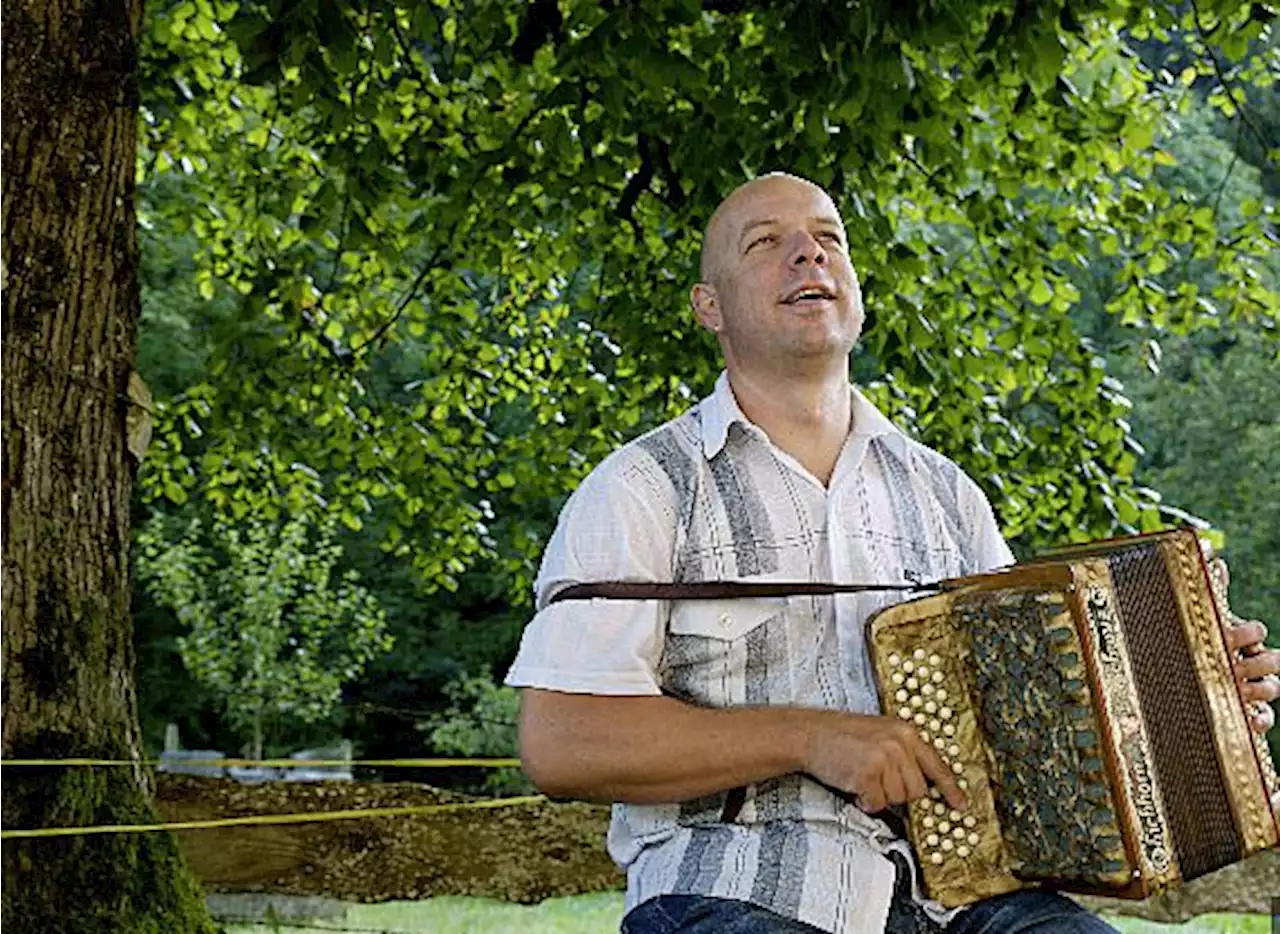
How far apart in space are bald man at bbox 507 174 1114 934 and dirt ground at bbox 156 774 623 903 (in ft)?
9.99

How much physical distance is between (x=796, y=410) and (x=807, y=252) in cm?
24

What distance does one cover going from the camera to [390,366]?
1552 centimetres

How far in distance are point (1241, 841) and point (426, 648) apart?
46.9ft

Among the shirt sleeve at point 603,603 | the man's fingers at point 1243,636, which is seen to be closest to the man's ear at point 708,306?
the shirt sleeve at point 603,603

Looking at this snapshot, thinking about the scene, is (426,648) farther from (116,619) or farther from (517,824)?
(116,619)

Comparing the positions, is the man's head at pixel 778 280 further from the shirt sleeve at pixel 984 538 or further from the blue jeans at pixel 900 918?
the blue jeans at pixel 900 918

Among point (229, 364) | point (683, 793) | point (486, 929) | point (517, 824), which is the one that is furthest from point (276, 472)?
point (683, 793)

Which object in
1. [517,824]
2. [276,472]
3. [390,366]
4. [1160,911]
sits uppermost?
[390,366]

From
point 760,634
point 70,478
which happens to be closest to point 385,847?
point 70,478

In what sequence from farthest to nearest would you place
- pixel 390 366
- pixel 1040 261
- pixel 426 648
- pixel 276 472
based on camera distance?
pixel 426 648 < pixel 390 366 < pixel 276 472 < pixel 1040 261

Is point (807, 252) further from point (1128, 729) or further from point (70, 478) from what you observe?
point (70, 478)

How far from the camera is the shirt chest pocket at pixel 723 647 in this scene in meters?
2.74

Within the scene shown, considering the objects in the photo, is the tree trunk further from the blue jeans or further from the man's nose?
the man's nose

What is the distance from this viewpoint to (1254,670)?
8.95 ft
